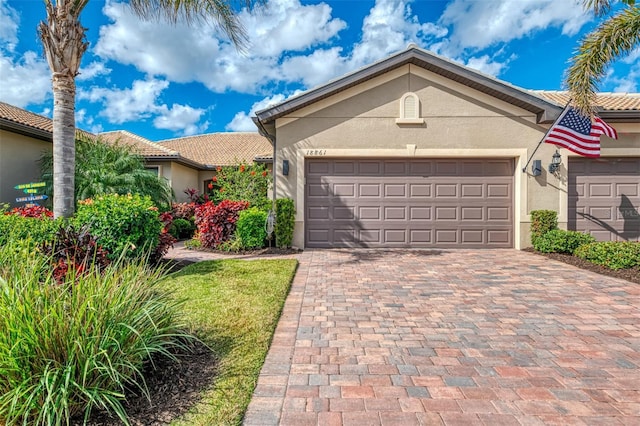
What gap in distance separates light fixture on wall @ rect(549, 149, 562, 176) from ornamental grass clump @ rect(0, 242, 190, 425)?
10595 mm

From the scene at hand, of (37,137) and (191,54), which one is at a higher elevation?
(191,54)

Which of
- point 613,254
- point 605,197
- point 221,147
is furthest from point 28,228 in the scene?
point 221,147

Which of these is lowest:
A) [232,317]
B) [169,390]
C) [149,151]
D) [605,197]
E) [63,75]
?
[169,390]

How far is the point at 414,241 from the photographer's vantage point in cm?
976

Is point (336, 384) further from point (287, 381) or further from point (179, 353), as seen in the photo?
point (179, 353)

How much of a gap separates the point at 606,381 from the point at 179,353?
3.87m

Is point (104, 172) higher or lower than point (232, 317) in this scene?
higher

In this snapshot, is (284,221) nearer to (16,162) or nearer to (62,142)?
(62,142)

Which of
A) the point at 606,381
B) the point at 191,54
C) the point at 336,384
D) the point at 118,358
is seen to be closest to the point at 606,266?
the point at 606,381

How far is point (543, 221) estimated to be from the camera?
30.2ft

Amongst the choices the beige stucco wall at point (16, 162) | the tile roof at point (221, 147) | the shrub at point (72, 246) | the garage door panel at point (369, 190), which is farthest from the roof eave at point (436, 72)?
the tile roof at point (221, 147)

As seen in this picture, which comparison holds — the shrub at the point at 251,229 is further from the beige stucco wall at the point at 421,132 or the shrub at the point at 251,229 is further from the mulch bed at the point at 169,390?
the mulch bed at the point at 169,390

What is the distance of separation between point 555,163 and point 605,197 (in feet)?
6.23

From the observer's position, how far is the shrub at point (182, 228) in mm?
12289
